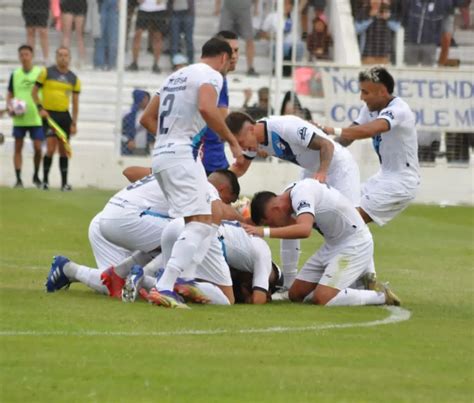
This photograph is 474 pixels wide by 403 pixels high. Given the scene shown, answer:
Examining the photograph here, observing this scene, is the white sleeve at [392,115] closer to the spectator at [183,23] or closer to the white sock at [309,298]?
the white sock at [309,298]

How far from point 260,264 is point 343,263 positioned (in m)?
0.74

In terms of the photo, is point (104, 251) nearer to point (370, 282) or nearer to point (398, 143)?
point (370, 282)

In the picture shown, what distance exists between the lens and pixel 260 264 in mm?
11602

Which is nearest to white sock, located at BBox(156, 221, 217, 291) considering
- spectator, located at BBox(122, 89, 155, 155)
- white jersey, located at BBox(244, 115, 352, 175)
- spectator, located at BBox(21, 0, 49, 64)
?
white jersey, located at BBox(244, 115, 352, 175)

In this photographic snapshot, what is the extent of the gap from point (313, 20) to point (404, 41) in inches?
71.0

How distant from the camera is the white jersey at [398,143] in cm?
1333

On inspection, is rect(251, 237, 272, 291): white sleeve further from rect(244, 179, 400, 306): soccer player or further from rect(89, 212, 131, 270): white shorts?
rect(89, 212, 131, 270): white shorts

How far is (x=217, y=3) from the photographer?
27906 millimetres

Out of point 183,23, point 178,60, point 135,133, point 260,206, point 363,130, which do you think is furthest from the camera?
point 183,23

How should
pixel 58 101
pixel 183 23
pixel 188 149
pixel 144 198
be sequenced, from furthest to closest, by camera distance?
pixel 183 23 → pixel 58 101 → pixel 144 198 → pixel 188 149

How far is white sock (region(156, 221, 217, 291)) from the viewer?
35.8ft

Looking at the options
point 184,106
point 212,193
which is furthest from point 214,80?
point 212,193

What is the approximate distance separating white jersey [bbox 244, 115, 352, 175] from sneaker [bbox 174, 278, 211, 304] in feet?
6.27

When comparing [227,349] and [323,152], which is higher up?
[323,152]
